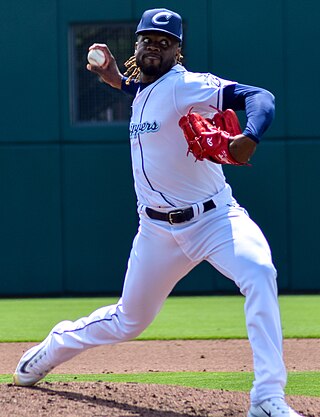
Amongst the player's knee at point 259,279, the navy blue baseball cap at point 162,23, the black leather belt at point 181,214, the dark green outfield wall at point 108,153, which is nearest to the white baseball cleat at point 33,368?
the black leather belt at point 181,214

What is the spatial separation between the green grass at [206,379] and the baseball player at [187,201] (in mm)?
644

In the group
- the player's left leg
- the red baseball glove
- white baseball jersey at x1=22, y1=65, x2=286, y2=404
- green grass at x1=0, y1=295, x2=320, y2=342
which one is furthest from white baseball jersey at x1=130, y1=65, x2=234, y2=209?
green grass at x1=0, y1=295, x2=320, y2=342

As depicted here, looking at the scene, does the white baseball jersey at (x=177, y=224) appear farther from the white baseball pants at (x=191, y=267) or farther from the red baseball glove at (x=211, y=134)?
the red baseball glove at (x=211, y=134)

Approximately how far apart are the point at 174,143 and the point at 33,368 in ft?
4.43

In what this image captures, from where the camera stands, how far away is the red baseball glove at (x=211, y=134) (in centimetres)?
387

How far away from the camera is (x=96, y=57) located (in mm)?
4906

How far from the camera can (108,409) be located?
4.20 m

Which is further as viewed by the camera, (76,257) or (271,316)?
(76,257)

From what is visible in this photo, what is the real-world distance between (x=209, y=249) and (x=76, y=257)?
6293 mm

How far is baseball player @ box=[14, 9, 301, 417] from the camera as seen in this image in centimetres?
382

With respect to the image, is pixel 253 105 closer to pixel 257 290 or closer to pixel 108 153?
pixel 257 290

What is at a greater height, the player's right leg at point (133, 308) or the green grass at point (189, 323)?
the player's right leg at point (133, 308)

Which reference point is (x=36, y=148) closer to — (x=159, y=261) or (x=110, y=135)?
(x=110, y=135)

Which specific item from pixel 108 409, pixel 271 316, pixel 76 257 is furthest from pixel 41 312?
pixel 271 316
